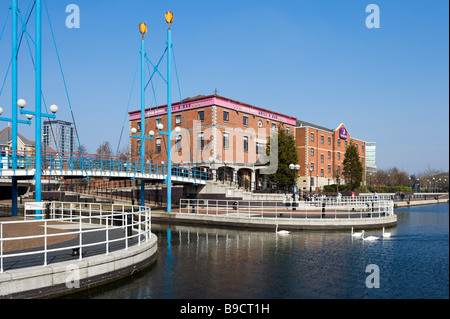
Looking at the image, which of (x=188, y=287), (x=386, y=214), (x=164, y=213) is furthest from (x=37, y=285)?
(x=386, y=214)

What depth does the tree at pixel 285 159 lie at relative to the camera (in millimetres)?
46094

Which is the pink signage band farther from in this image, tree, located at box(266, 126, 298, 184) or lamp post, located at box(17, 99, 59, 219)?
lamp post, located at box(17, 99, 59, 219)

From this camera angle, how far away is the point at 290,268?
42.9ft

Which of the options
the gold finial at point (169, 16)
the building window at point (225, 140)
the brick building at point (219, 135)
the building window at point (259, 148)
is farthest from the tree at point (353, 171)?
the gold finial at point (169, 16)

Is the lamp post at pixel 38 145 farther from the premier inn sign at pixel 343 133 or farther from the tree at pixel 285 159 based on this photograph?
the premier inn sign at pixel 343 133

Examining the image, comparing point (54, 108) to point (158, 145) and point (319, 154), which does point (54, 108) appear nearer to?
point (158, 145)

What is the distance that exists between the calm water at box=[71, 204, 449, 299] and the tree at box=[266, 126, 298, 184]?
83.3ft

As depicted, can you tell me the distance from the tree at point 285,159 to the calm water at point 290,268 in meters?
25.4

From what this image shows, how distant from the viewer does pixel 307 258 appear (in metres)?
14.7

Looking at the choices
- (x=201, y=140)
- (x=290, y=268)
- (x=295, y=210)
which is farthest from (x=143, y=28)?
(x=290, y=268)

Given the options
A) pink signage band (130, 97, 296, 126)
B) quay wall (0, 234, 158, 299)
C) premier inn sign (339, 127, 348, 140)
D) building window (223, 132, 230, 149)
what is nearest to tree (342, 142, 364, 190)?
premier inn sign (339, 127, 348, 140)

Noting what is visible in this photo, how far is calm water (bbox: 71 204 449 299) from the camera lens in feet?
33.6

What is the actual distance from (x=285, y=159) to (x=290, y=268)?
34139 millimetres

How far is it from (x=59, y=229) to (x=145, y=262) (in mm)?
6083
